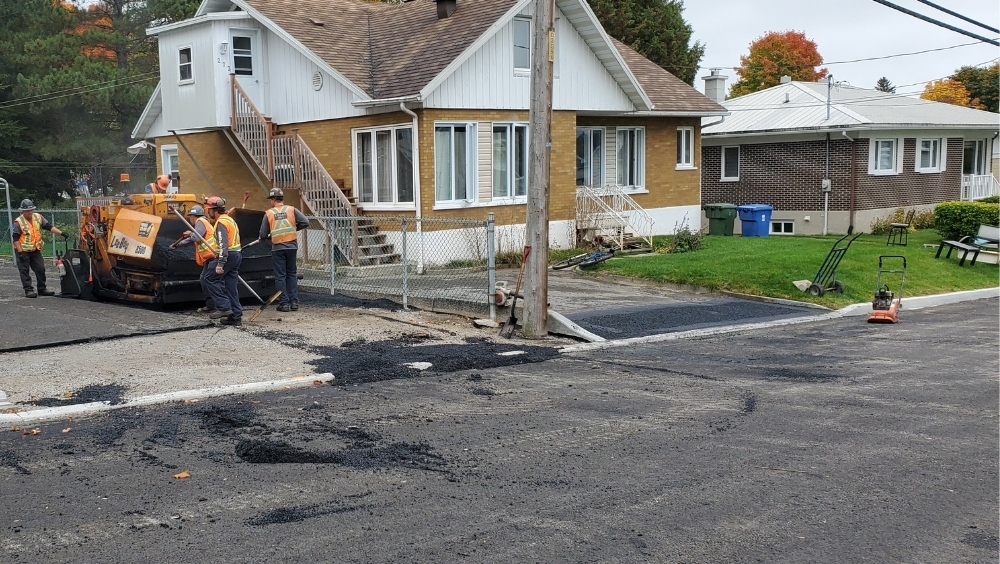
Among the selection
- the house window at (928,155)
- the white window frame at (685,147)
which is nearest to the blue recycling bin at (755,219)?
the white window frame at (685,147)

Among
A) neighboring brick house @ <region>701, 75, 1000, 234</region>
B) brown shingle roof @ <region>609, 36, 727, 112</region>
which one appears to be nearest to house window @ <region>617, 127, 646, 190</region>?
brown shingle roof @ <region>609, 36, 727, 112</region>

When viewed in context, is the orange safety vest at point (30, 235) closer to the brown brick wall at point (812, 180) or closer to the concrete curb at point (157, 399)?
the concrete curb at point (157, 399)

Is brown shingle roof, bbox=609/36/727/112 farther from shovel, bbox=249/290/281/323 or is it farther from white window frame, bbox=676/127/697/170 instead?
shovel, bbox=249/290/281/323

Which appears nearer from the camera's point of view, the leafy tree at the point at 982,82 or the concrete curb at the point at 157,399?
the concrete curb at the point at 157,399

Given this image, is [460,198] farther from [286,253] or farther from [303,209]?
[286,253]

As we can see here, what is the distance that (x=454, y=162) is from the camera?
19859 mm

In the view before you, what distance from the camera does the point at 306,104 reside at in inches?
842

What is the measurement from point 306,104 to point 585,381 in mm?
13639

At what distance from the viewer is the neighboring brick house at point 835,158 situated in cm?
2870

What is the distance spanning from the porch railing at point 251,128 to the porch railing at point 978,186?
78.6 ft

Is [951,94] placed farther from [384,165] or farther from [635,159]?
[384,165]

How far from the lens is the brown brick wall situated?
2873 centimetres

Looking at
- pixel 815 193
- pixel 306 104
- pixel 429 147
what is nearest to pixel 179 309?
pixel 429 147

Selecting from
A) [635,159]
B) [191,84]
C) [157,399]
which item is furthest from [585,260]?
[157,399]
